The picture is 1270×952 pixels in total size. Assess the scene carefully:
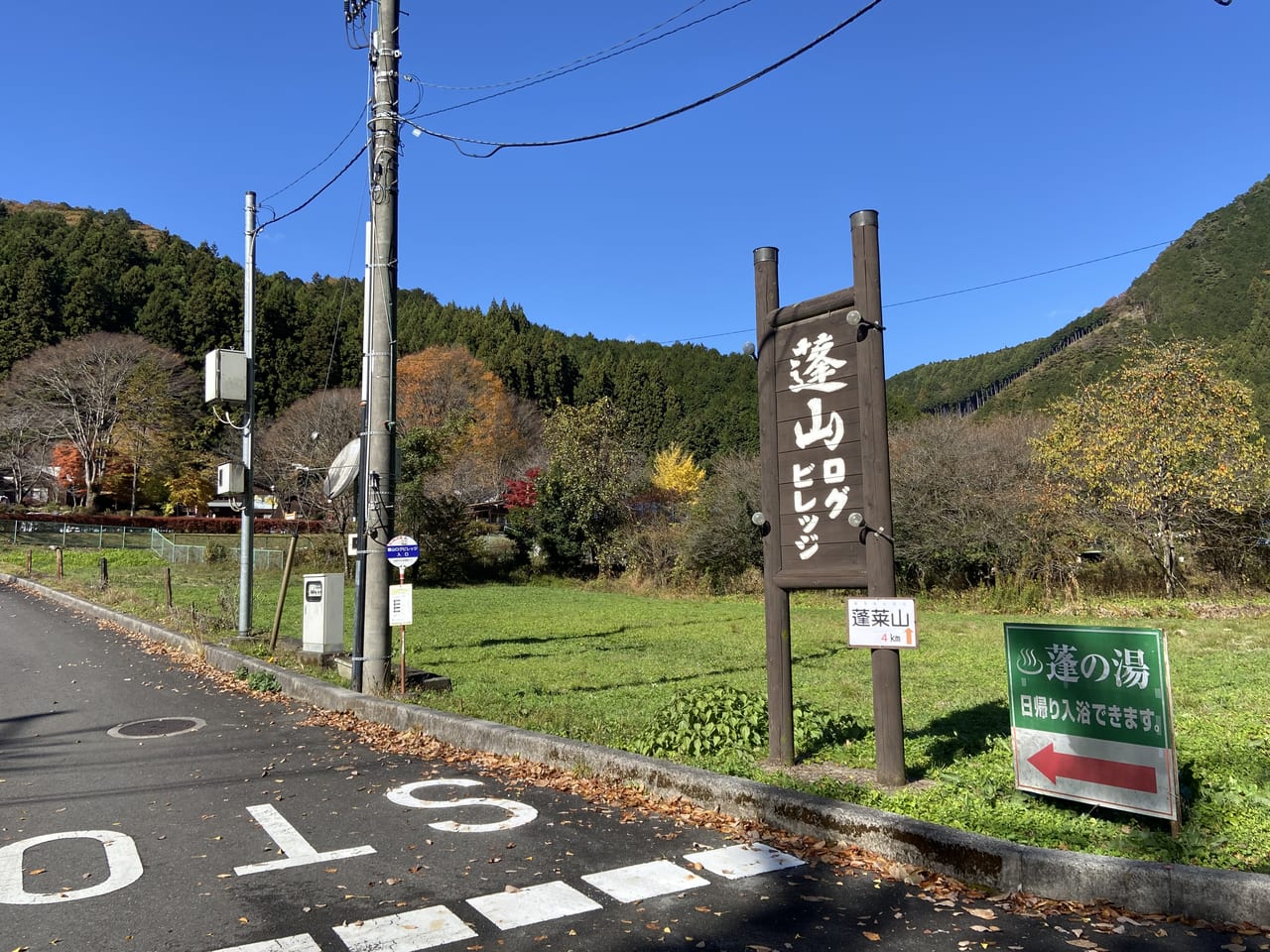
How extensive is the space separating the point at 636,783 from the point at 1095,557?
18321 millimetres

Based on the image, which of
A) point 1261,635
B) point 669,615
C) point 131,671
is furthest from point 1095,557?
point 131,671

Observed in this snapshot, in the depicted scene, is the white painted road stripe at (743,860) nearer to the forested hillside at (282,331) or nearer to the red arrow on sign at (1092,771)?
the red arrow on sign at (1092,771)

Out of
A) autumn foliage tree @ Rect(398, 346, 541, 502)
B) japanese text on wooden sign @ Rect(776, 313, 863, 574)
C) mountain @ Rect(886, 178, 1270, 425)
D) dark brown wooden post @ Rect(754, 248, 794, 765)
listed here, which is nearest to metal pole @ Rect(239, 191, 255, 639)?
dark brown wooden post @ Rect(754, 248, 794, 765)

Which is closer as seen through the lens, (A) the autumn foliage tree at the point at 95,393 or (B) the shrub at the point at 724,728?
(B) the shrub at the point at 724,728

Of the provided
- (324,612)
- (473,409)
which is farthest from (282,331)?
(324,612)

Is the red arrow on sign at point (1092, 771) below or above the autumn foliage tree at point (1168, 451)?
below

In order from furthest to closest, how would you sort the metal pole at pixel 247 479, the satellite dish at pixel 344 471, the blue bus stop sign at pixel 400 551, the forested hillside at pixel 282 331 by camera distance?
1. the forested hillside at pixel 282 331
2. the metal pole at pixel 247 479
3. the satellite dish at pixel 344 471
4. the blue bus stop sign at pixel 400 551

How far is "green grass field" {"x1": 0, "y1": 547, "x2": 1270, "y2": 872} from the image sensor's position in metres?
4.60

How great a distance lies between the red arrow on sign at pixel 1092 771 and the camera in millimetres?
4238

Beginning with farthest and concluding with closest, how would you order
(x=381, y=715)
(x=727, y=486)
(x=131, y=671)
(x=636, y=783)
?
(x=727, y=486)
(x=131, y=671)
(x=381, y=715)
(x=636, y=783)

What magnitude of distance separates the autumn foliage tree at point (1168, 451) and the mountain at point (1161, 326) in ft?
82.3

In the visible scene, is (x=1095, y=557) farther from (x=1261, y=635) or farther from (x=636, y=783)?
(x=636, y=783)

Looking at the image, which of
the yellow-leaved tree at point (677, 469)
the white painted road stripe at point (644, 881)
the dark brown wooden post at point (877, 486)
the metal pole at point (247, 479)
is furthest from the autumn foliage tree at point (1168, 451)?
the yellow-leaved tree at point (677, 469)

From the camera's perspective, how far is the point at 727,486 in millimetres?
27281
